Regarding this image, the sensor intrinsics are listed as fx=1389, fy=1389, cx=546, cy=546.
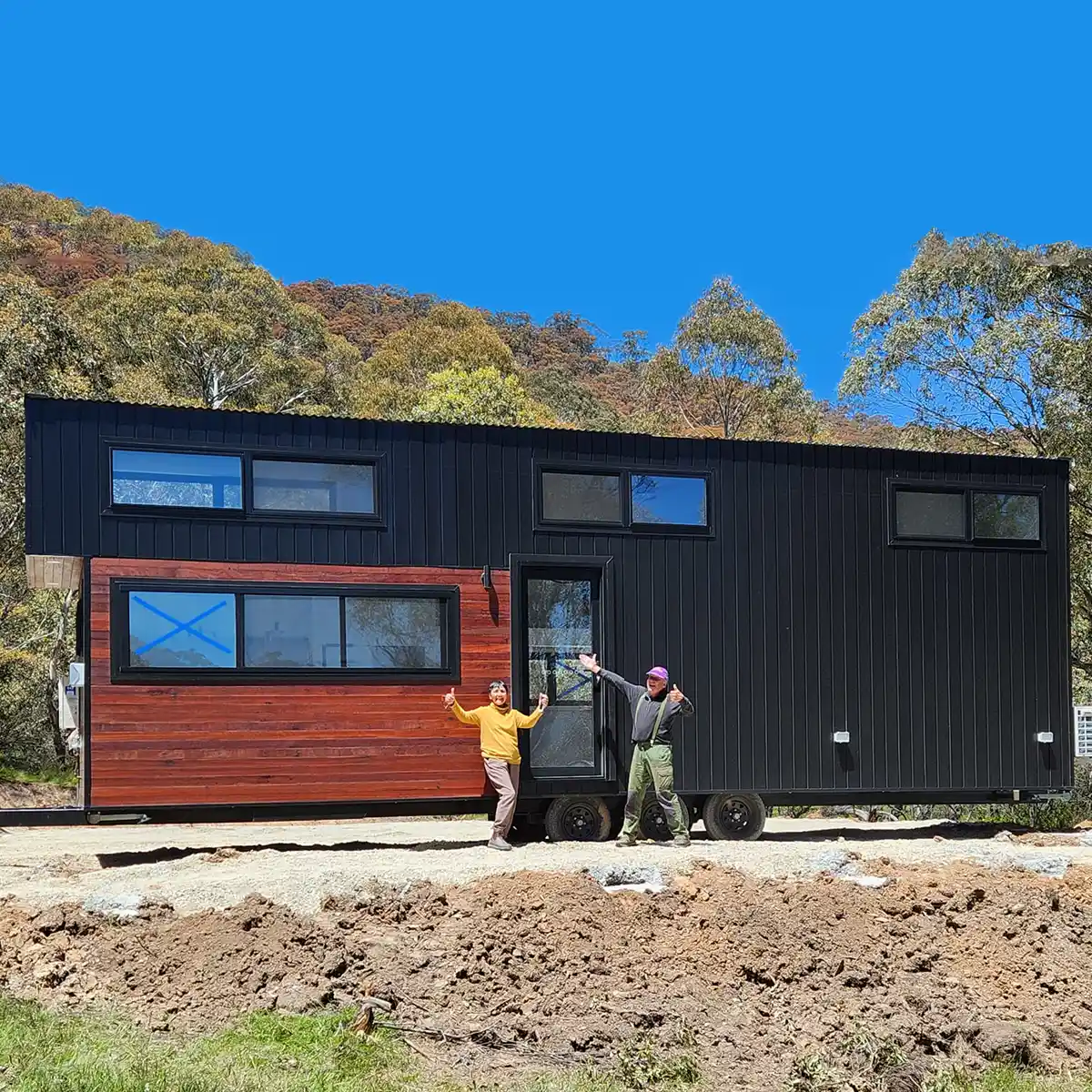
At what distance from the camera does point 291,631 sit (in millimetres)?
11219

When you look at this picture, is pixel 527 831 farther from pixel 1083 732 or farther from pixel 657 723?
pixel 1083 732

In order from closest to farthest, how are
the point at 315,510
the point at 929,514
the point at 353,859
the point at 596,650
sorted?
the point at 353,859 → the point at 315,510 → the point at 596,650 → the point at 929,514

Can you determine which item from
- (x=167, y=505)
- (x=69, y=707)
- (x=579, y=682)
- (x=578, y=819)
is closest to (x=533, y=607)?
(x=579, y=682)

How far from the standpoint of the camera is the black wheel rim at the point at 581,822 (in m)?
11.8

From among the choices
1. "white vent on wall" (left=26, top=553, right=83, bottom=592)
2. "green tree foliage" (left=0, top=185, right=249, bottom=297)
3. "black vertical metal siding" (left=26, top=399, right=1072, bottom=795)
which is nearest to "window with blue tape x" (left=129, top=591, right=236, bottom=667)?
"black vertical metal siding" (left=26, top=399, right=1072, bottom=795)

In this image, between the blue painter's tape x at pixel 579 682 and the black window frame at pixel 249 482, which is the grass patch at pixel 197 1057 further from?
the blue painter's tape x at pixel 579 682

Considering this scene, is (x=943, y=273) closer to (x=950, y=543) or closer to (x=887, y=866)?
(x=950, y=543)

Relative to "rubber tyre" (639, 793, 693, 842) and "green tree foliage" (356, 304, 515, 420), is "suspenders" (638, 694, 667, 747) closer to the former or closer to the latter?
"rubber tyre" (639, 793, 693, 842)

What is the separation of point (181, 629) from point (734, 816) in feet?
16.7

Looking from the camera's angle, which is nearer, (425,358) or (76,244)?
(425,358)

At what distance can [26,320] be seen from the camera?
22.7 metres

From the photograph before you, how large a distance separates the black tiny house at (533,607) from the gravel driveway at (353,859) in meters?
0.64

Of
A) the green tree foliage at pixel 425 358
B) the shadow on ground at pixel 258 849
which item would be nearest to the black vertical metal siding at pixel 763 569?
the shadow on ground at pixel 258 849

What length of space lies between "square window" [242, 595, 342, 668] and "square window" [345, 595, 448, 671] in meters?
0.14
